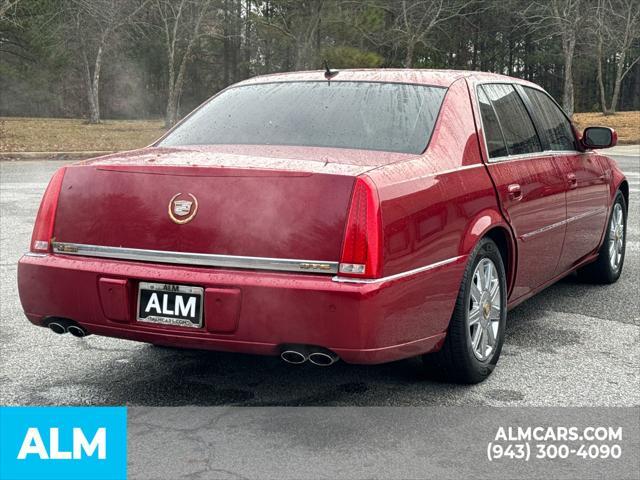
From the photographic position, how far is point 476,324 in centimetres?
409

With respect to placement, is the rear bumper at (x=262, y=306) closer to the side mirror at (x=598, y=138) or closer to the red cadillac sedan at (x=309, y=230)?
the red cadillac sedan at (x=309, y=230)

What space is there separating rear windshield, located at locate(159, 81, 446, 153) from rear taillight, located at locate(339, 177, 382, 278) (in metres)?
0.62

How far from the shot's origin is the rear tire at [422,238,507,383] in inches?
153

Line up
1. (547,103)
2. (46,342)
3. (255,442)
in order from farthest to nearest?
(547,103)
(46,342)
(255,442)

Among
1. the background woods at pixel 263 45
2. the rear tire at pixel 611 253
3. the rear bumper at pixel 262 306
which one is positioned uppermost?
the background woods at pixel 263 45

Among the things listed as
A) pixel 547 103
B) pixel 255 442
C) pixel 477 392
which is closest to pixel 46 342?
pixel 255 442

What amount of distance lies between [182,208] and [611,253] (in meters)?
4.01

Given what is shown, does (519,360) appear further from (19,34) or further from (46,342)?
(19,34)

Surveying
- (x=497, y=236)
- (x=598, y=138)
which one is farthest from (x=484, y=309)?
(x=598, y=138)

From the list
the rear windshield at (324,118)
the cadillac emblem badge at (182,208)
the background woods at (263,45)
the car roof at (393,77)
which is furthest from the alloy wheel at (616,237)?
the background woods at (263,45)

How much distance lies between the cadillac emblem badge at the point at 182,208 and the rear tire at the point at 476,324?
49.2 inches

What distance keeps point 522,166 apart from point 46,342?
2.77m

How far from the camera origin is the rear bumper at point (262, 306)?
10.8 ft

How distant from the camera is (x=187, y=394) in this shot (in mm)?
3910
